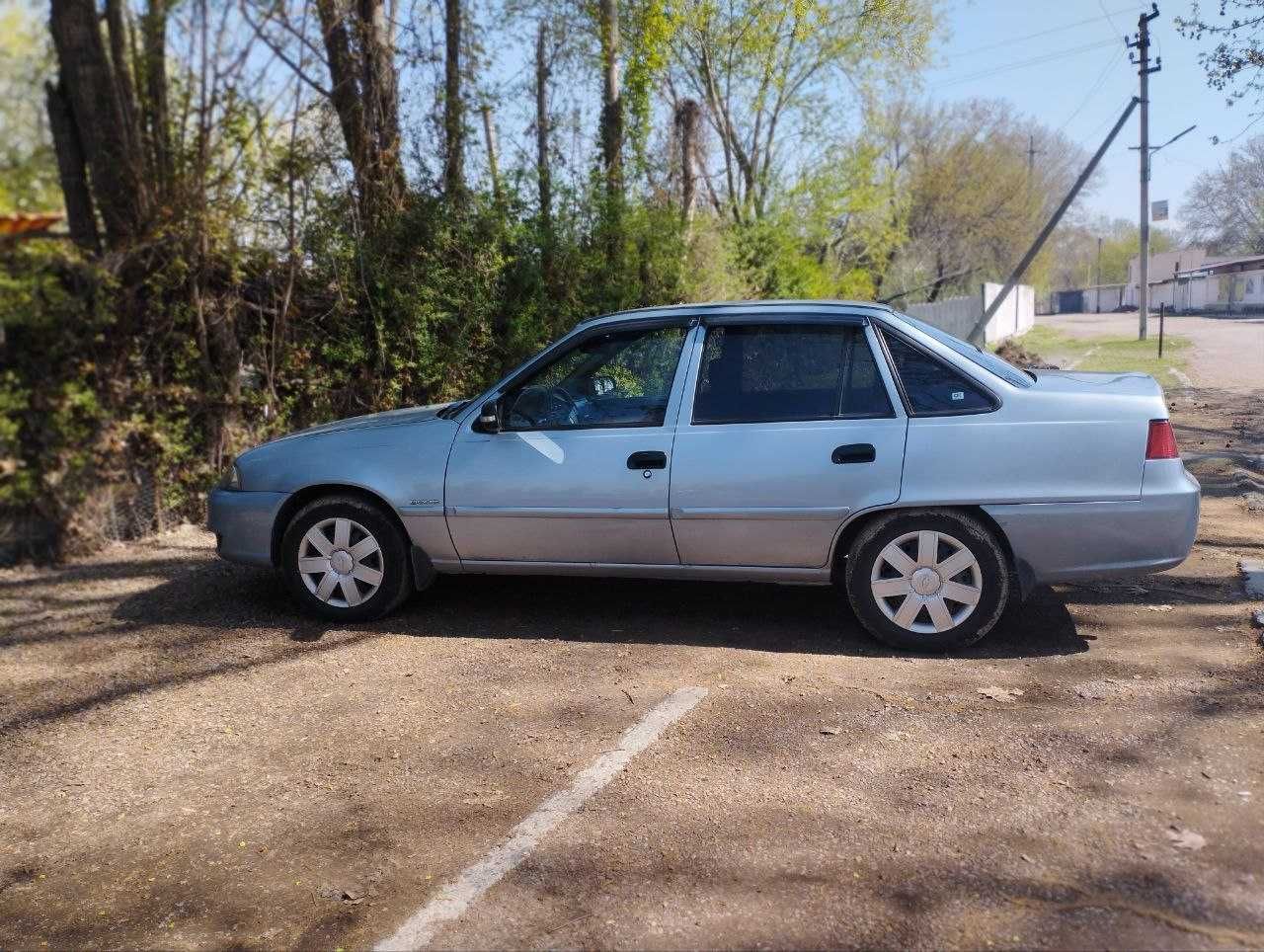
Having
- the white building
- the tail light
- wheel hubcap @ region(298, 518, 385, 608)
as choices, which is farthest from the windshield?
the white building

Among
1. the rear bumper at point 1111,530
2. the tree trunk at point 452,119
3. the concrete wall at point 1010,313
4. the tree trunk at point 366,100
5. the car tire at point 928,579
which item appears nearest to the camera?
the rear bumper at point 1111,530

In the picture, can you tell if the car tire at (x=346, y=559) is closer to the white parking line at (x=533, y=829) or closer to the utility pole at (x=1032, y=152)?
the white parking line at (x=533, y=829)

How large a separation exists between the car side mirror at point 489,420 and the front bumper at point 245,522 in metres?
1.16

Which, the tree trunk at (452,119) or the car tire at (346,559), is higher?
the tree trunk at (452,119)

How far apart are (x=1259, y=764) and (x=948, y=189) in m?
43.3

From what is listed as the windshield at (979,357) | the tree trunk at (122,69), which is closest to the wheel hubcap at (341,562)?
the windshield at (979,357)

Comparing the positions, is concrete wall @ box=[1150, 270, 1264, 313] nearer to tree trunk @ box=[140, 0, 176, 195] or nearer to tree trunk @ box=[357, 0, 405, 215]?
tree trunk @ box=[357, 0, 405, 215]

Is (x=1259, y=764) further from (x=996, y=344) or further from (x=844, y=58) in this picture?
(x=996, y=344)

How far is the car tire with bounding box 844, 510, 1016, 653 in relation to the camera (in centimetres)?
503

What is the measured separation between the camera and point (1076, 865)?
3191 millimetres

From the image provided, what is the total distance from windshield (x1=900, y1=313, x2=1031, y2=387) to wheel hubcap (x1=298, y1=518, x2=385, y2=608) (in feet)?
10.1

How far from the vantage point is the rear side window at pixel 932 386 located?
5.11 m

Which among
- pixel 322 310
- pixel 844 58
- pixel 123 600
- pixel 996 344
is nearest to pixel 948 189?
pixel 996 344

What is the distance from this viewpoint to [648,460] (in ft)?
17.6
